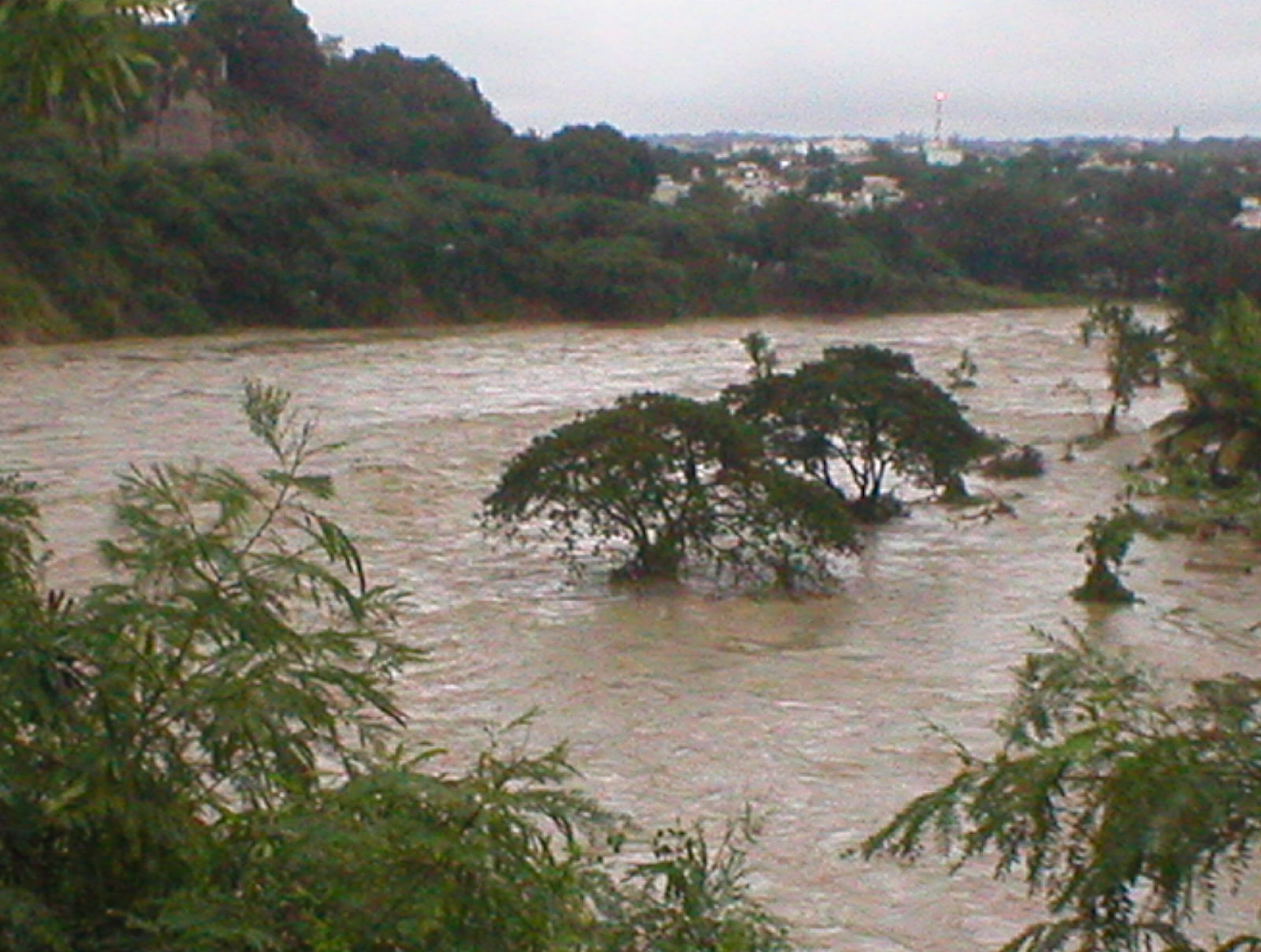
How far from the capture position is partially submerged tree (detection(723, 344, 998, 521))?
22203mm

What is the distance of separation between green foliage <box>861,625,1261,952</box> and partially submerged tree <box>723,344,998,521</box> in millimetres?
16595

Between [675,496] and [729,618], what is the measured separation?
1649mm

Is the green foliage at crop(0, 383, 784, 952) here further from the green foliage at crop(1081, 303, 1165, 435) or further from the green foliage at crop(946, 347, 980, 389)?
the green foliage at crop(946, 347, 980, 389)

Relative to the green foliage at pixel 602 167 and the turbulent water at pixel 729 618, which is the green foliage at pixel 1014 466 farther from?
the green foliage at pixel 602 167

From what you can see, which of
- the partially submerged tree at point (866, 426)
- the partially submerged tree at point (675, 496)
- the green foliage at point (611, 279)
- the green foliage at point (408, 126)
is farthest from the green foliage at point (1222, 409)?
the green foliage at point (408, 126)

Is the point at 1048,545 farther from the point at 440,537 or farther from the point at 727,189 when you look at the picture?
the point at 727,189

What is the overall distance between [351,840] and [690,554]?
15452 millimetres

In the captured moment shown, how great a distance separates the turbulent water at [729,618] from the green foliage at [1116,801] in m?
4.86

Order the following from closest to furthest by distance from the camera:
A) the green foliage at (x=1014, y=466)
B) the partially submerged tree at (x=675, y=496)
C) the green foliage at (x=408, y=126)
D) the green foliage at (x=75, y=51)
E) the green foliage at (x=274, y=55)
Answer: the green foliage at (x=75, y=51)
the partially submerged tree at (x=675, y=496)
the green foliage at (x=1014, y=466)
the green foliage at (x=274, y=55)
the green foliage at (x=408, y=126)

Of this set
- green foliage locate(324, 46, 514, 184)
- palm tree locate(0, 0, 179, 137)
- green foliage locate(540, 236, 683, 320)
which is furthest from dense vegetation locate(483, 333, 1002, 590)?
green foliage locate(324, 46, 514, 184)

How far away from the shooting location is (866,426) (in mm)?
22406

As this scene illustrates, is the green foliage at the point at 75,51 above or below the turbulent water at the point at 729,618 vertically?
above

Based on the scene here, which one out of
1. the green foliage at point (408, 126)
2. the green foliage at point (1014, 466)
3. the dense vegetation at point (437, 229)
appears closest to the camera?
the green foliage at point (1014, 466)

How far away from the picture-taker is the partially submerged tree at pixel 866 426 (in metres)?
22.2
